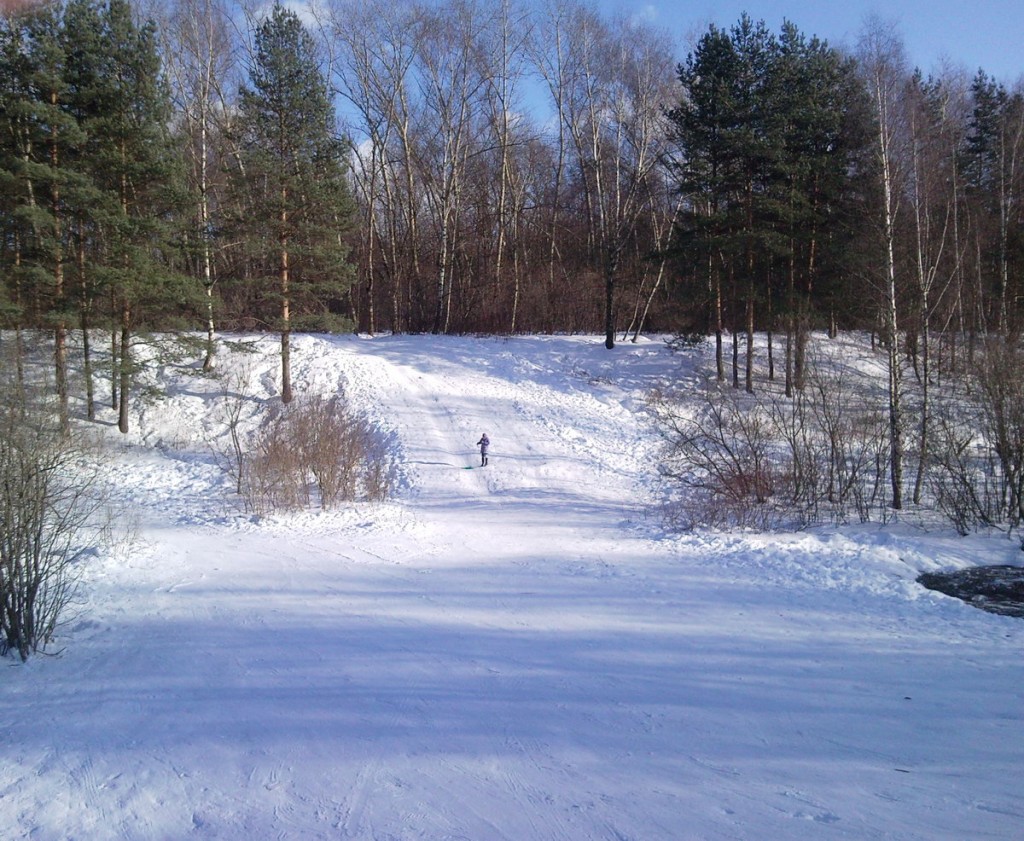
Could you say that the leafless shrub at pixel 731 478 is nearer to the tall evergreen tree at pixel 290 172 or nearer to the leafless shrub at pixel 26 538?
the leafless shrub at pixel 26 538

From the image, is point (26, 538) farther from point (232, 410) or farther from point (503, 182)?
point (503, 182)

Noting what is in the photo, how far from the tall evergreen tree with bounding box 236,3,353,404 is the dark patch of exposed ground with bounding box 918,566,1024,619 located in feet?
55.3

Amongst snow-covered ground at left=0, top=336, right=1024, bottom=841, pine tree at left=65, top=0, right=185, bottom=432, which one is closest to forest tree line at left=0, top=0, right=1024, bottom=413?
pine tree at left=65, top=0, right=185, bottom=432

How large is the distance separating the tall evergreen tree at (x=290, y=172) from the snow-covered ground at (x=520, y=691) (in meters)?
10.3

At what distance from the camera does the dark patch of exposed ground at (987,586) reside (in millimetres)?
7066

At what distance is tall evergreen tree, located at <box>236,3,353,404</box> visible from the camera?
18266mm

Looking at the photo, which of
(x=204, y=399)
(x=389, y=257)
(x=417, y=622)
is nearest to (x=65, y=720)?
(x=417, y=622)

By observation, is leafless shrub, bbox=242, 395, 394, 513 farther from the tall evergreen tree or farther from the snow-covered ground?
the tall evergreen tree

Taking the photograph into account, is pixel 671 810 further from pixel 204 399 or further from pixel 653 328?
pixel 653 328

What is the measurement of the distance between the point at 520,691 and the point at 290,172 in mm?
17729

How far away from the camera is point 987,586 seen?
25.5ft

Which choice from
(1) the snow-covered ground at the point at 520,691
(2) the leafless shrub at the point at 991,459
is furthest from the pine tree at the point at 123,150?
(2) the leafless shrub at the point at 991,459

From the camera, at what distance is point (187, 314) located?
19.0 meters

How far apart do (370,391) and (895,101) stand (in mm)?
15170
